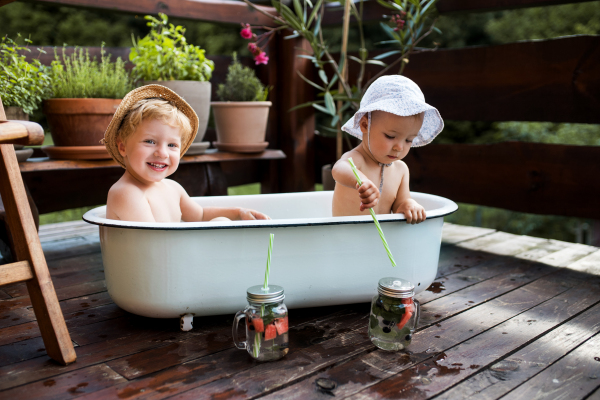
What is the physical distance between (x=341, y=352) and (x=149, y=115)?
0.92m

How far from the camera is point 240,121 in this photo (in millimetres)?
2715

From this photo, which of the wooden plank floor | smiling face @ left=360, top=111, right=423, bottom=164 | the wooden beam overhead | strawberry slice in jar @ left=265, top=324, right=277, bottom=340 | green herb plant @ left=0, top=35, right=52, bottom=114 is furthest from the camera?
the wooden beam overhead

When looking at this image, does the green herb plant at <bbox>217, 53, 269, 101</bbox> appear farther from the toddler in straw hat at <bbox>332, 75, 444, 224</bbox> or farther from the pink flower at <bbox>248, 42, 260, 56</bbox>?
the toddler in straw hat at <bbox>332, 75, 444, 224</bbox>

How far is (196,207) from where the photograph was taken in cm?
185

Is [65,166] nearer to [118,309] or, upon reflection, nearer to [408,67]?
[118,309]

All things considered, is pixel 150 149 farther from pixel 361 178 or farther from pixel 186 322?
pixel 361 178

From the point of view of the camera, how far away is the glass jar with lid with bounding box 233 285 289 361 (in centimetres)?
128

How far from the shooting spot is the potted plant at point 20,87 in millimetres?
2010

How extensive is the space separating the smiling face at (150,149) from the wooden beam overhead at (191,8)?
1290mm

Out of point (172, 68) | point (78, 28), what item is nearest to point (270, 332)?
point (172, 68)

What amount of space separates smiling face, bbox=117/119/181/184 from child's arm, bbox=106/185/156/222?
0.07 m

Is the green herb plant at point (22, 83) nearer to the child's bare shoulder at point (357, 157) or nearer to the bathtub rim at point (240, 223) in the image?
the bathtub rim at point (240, 223)

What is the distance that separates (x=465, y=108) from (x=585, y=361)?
5.28 feet

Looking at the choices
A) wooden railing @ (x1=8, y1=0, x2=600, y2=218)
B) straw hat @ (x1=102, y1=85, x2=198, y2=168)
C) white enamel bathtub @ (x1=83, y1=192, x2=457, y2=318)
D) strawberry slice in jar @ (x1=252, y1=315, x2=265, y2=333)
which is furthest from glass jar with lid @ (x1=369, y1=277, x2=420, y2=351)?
wooden railing @ (x1=8, y1=0, x2=600, y2=218)
